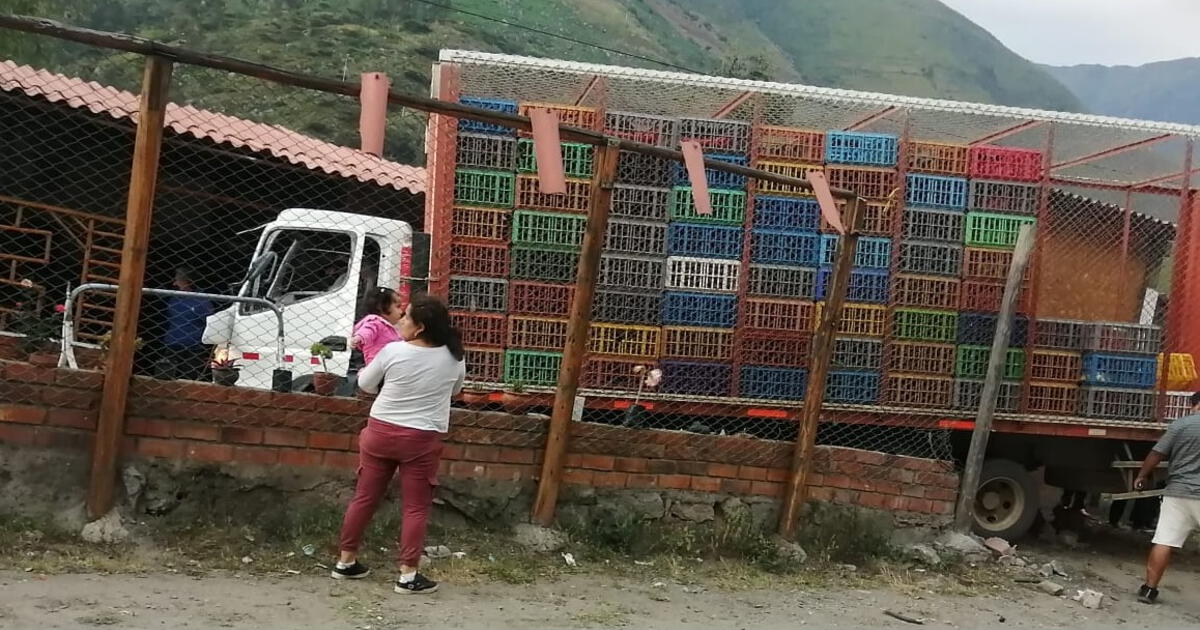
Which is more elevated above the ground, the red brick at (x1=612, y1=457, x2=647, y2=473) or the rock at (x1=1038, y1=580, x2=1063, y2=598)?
the red brick at (x1=612, y1=457, x2=647, y2=473)

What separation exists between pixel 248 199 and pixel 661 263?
5799 mm

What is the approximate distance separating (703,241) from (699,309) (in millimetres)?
441

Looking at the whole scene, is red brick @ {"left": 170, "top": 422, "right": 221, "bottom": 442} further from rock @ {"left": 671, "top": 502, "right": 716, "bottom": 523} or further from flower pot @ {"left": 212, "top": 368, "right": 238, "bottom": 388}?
rock @ {"left": 671, "top": 502, "right": 716, "bottom": 523}

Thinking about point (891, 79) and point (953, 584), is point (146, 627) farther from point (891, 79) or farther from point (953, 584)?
point (891, 79)

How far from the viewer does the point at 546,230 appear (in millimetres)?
6180

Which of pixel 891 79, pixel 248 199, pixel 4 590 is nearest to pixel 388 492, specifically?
pixel 4 590

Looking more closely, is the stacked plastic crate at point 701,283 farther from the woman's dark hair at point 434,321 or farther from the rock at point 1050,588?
the woman's dark hair at point 434,321

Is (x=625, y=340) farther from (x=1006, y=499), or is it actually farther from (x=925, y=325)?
(x=1006, y=499)

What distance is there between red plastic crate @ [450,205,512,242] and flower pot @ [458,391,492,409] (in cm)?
96

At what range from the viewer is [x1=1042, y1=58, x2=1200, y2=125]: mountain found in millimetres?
105750

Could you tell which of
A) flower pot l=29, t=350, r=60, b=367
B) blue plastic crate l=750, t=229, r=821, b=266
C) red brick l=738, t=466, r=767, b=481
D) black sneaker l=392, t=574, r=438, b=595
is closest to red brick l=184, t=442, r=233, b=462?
flower pot l=29, t=350, r=60, b=367

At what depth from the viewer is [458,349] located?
4266 mm

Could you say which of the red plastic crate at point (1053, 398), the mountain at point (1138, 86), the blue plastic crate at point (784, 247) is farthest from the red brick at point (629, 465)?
the mountain at point (1138, 86)

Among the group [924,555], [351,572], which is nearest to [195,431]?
[351,572]
